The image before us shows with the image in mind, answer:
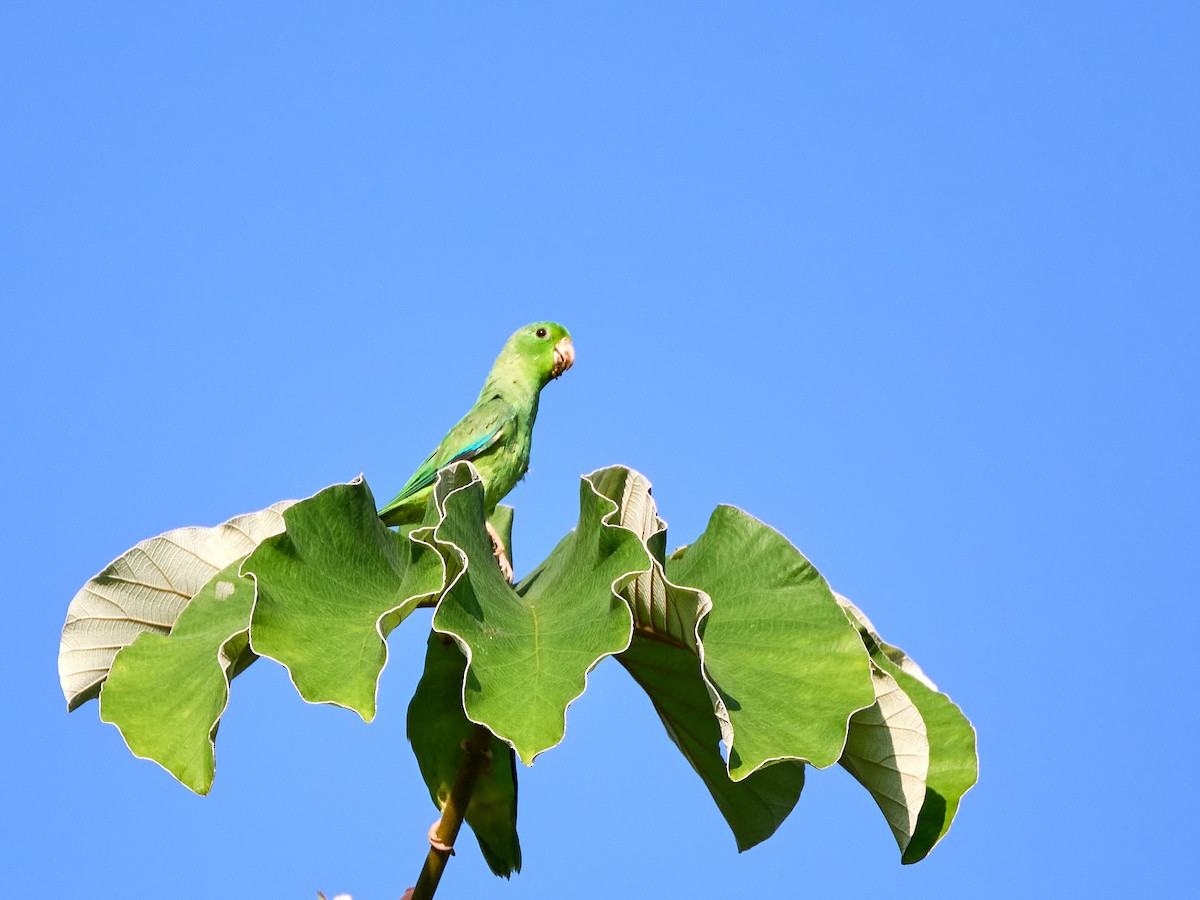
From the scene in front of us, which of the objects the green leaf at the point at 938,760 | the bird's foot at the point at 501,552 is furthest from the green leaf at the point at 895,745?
the bird's foot at the point at 501,552

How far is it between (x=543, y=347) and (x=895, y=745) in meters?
3.46

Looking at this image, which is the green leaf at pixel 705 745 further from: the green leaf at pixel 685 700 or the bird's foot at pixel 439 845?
the bird's foot at pixel 439 845

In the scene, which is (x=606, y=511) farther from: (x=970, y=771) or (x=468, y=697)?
(x=970, y=771)

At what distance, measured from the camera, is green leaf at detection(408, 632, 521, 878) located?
8.34 ft

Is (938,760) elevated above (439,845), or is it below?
above

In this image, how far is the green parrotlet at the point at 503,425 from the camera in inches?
193

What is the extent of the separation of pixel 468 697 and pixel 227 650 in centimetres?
54

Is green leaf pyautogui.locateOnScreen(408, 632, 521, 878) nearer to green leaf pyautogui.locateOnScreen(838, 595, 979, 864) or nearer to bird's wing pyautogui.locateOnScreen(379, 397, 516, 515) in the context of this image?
green leaf pyautogui.locateOnScreen(838, 595, 979, 864)

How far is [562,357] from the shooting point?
18.0ft

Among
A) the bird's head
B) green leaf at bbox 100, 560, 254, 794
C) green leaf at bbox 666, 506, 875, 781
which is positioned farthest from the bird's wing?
green leaf at bbox 666, 506, 875, 781

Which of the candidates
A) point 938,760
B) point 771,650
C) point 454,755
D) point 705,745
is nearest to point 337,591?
point 454,755

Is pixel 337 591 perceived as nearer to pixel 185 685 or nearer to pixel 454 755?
pixel 185 685

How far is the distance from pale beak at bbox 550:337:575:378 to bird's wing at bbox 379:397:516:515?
430mm

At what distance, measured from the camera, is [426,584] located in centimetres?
208
